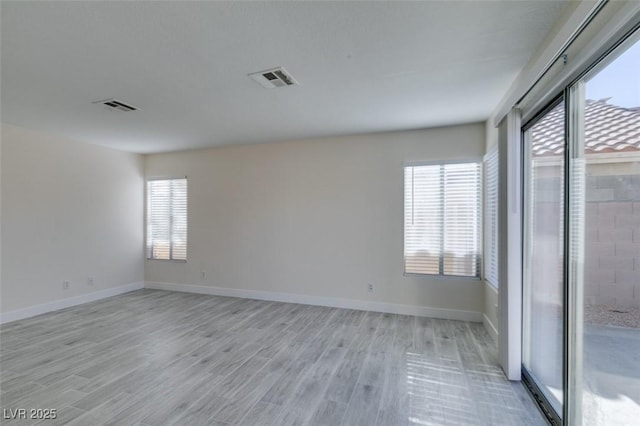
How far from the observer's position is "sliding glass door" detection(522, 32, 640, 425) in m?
1.29

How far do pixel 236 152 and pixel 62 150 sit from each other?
2.64 m

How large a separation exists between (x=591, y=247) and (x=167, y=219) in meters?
6.12

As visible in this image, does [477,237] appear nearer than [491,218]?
No

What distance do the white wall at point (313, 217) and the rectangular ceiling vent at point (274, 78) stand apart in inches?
76.9

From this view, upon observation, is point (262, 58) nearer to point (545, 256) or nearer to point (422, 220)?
point (545, 256)

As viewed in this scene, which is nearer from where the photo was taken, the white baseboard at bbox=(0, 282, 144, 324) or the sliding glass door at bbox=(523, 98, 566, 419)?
the sliding glass door at bbox=(523, 98, 566, 419)

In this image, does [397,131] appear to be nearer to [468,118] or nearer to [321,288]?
[468,118]

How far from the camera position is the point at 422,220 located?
4051mm

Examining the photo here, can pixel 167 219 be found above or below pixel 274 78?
below

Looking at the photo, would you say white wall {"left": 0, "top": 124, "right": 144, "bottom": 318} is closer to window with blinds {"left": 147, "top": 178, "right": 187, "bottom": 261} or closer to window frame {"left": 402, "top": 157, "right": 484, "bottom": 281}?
window with blinds {"left": 147, "top": 178, "right": 187, "bottom": 261}

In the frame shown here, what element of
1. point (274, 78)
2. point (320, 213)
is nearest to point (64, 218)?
point (320, 213)

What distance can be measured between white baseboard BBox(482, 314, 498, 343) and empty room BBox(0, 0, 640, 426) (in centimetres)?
6

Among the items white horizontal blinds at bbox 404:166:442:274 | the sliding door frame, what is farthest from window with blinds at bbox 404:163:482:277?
the sliding door frame

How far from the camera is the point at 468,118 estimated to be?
3580mm
